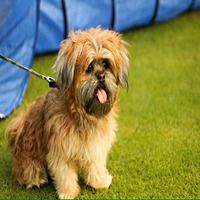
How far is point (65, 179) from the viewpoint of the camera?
3756 millimetres

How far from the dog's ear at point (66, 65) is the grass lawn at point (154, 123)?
1089 mm

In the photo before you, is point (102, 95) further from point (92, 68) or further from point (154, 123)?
point (154, 123)

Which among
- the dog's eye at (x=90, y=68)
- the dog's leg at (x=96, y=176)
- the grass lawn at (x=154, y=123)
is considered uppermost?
the dog's eye at (x=90, y=68)

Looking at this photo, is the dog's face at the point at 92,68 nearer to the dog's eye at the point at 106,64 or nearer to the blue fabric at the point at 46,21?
the dog's eye at the point at 106,64

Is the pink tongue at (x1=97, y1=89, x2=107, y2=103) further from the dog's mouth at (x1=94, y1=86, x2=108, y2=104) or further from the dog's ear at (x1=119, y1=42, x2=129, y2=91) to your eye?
the dog's ear at (x1=119, y1=42, x2=129, y2=91)

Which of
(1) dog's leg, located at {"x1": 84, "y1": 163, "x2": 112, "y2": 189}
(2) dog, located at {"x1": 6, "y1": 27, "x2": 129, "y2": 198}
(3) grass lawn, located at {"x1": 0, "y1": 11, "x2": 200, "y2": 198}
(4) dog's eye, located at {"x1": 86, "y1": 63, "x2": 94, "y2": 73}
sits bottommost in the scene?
(3) grass lawn, located at {"x1": 0, "y1": 11, "x2": 200, "y2": 198}

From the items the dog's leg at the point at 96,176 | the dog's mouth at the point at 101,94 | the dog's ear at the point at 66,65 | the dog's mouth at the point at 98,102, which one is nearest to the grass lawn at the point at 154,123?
the dog's leg at the point at 96,176

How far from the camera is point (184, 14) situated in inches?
327

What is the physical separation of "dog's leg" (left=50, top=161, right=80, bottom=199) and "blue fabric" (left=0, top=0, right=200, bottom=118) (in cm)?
153

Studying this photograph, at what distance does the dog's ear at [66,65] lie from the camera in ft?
10.8

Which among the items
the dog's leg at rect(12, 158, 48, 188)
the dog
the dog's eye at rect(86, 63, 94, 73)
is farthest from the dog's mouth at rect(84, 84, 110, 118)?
the dog's leg at rect(12, 158, 48, 188)

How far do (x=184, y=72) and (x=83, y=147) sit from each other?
3053 mm

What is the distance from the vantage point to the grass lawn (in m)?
4.07

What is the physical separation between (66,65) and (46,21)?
3188mm
